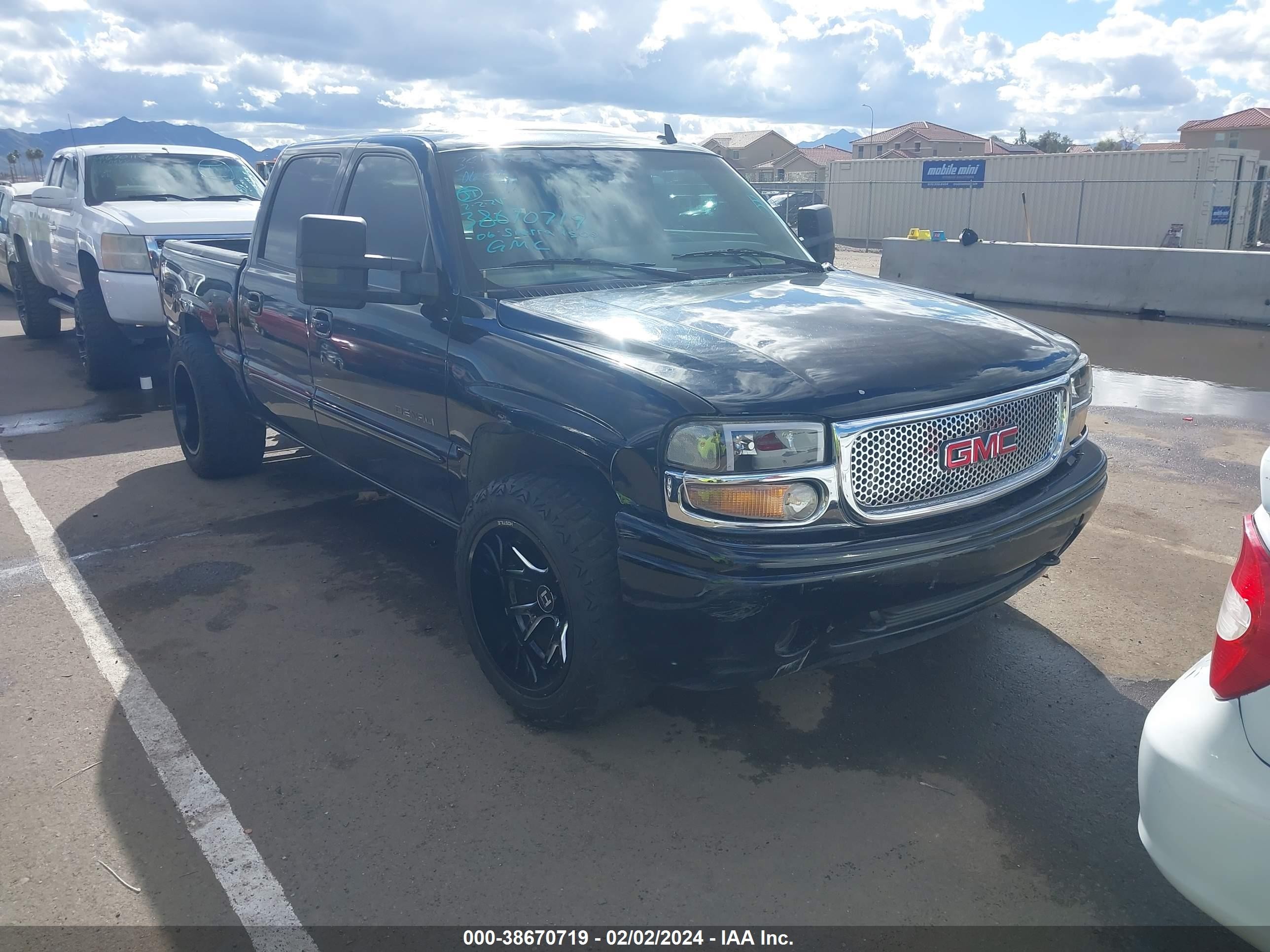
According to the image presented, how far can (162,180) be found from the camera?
9570 millimetres

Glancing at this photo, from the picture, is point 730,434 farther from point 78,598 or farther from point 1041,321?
point 1041,321

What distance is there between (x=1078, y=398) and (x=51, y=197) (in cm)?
911

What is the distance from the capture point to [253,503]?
5859mm

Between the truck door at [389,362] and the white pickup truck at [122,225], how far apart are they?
3.38 m

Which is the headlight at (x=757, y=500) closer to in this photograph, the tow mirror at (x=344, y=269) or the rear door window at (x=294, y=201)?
the tow mirror at (x=344, y=269)

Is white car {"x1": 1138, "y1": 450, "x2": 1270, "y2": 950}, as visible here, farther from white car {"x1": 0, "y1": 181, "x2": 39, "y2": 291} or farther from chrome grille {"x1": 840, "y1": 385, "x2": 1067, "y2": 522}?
white car {"x1": 0, "y1": 181, "x2": 39, "y2": 291}

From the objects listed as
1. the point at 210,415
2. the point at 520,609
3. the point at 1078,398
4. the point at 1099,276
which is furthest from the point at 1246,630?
the point at 1099,276

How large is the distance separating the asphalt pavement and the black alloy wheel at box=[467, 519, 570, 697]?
23 cm

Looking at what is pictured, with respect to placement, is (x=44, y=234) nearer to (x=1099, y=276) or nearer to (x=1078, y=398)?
(x=1078, y=398)

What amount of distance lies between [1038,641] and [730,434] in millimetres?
1980

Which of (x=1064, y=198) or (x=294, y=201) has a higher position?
(x=294, y=201)

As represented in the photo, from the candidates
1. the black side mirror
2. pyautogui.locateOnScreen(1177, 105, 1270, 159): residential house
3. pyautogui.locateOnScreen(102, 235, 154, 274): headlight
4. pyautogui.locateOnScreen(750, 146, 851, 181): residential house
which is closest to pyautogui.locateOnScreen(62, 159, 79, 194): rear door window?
pyautogui.locateOnScreen(102, 235, 154, 274): headlight

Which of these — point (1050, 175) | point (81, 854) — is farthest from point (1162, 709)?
point (1050, 175)

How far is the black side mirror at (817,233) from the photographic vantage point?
4.93 meters
